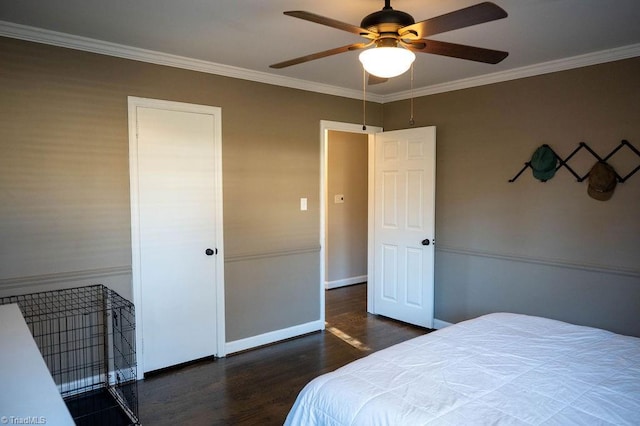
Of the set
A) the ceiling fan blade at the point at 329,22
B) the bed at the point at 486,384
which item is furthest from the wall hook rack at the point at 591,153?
the ceiling fan blade at the point at 329,22

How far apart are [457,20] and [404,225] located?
9.77ft

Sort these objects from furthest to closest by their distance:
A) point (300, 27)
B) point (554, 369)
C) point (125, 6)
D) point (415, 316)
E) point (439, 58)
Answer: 1. point (415, 316)
2. point (439, 58)
3. point (300, 27)
4. point (125, 6)
5. point (554, 369)

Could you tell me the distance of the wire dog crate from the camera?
2.79m

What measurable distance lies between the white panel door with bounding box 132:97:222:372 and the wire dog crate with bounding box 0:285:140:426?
0.18 m

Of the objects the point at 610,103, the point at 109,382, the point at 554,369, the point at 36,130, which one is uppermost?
the point at 610,103

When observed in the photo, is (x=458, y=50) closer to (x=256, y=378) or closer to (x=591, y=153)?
(x=591, y=153)

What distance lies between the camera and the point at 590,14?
2.43 m

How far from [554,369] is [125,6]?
112 inches

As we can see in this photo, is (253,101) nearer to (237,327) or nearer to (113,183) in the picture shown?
(113,183)

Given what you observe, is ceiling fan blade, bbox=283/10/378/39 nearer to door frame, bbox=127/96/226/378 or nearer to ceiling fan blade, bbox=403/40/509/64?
ceiling fan blade, bbox=403/40/509/64

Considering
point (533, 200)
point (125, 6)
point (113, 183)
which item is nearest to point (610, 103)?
point (533, 200)

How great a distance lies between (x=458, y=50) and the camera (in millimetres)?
1995

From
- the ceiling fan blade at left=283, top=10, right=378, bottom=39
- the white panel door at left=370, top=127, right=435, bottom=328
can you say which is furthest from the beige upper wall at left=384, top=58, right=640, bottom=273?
the ceiling fan blade at left=283, top=10, right=378, bottom=39

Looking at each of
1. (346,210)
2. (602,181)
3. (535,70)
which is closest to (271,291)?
(346,210)
